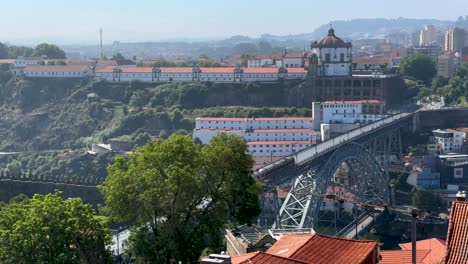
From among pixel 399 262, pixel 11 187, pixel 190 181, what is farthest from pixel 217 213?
pixel 11 187

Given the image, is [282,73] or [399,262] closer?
[399,262]

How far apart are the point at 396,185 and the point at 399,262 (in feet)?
121

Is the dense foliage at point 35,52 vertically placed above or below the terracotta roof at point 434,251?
above

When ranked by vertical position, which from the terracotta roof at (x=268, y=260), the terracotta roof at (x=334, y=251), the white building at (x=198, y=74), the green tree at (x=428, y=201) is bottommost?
the green tree at (x=428, y=201)

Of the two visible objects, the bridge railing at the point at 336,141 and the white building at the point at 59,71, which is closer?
the bridge railing at the point at 336,141

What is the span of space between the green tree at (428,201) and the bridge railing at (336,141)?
18.2 feet

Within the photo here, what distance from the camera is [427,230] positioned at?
4481 cm

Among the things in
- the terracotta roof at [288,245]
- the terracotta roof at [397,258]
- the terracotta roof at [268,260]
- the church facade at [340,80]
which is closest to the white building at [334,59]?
the church facade at [340,80]

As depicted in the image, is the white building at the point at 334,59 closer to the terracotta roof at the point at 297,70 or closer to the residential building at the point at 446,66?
A: the terracotta roof at the point at 297,70

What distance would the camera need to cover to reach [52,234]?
1781 centimetres

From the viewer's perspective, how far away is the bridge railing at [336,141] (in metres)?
42.9

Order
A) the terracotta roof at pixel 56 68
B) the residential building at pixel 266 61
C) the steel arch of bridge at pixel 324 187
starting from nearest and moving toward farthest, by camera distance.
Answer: the steel arch of bridge at pixel 324 187
the residential building at pixel 266 61
the terracotta roof at pixel 56 68

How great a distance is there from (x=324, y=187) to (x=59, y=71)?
55.7m

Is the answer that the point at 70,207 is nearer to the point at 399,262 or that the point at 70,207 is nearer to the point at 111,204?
the point at 111,204
